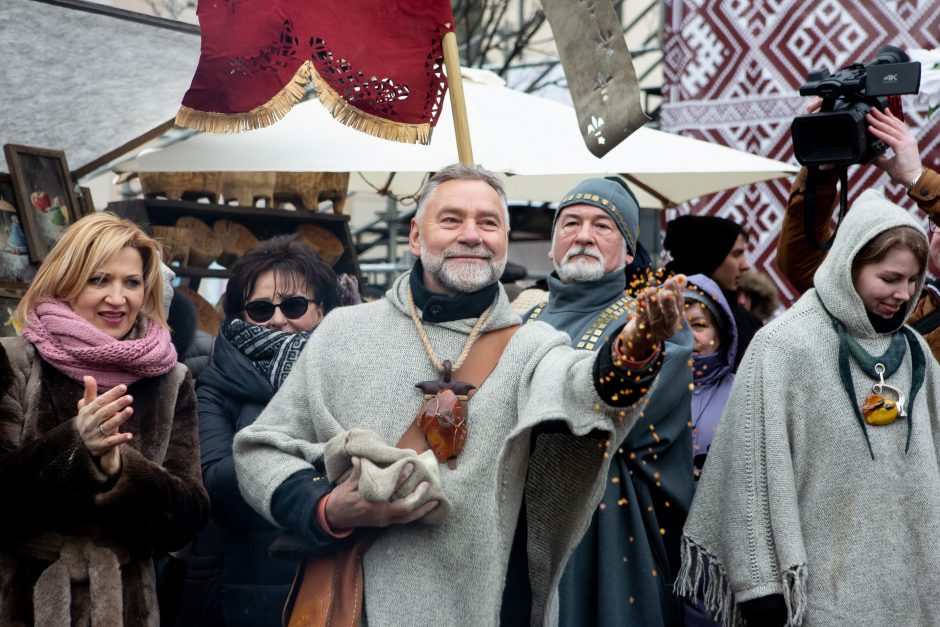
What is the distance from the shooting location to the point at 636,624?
3666 millimetres

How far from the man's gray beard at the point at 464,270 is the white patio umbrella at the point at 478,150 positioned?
2.55m

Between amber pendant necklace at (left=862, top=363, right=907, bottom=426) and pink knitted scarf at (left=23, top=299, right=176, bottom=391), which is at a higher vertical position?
pink knitted scarf at (left=23, top=299, right=176, bottom=391)

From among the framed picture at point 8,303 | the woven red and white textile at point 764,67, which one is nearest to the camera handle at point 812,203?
the framed picture at point 8,303

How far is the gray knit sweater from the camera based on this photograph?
3.04m

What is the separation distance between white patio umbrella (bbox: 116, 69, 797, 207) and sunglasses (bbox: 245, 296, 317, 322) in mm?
1553

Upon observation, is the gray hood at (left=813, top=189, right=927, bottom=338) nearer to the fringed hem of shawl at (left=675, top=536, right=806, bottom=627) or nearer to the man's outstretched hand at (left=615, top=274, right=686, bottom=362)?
the fringed hem of shawl at (left=675, top=536, right=806, bottom=627)

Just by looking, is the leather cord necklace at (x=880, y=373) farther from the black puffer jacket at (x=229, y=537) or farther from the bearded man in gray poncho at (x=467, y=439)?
the black puffer jacket at (x=229, y=537)

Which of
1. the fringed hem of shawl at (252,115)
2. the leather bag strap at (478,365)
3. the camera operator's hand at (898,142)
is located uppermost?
the fringed hem of shawl at (252,115)

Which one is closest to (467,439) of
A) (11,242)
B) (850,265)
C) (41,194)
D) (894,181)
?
(850,265)

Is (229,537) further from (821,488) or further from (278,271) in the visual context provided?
(821,488)

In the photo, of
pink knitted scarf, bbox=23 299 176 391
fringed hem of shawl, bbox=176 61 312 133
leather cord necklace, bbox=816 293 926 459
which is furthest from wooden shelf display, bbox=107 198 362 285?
leather cord necklace, bbox=816 293 926 459

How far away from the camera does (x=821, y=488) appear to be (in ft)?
12.0

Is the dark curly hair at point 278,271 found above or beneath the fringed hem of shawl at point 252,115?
beneath

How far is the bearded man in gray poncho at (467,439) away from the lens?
298cm
